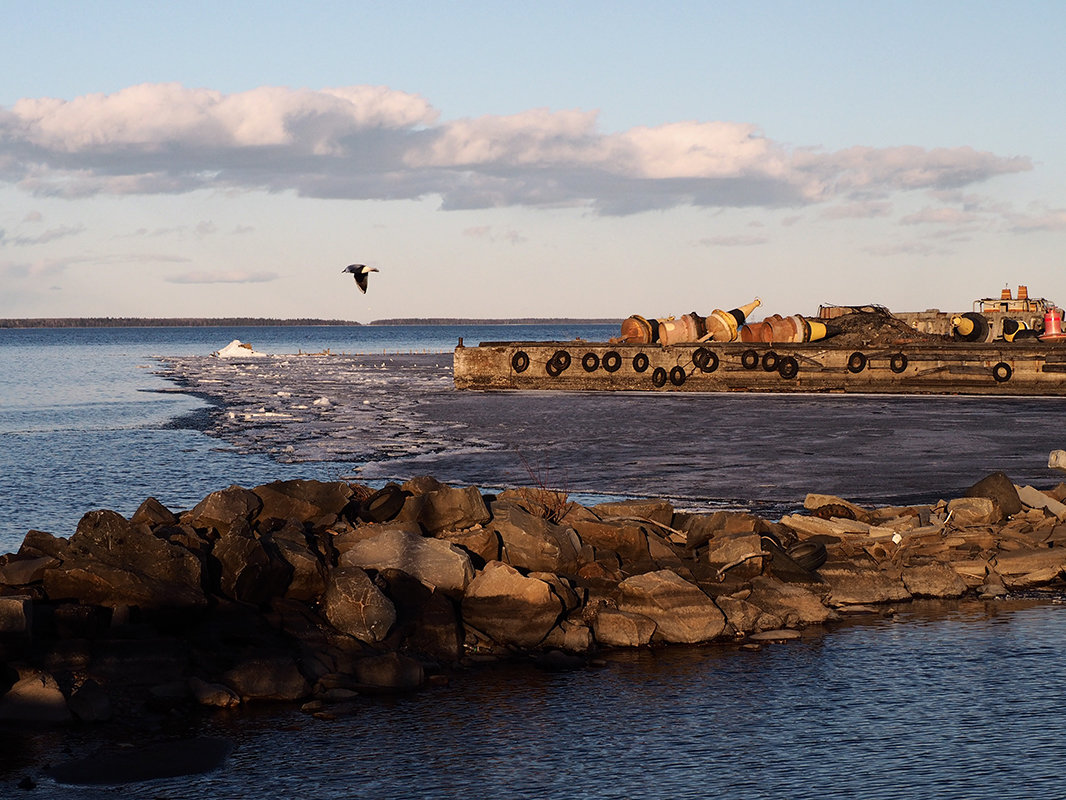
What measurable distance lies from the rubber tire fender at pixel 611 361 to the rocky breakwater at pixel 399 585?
115ft

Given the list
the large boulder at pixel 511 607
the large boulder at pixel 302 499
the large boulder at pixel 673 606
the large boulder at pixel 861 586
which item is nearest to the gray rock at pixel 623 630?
the large boulder at pixel 673 606

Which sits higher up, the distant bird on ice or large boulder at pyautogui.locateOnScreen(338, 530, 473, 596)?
the distant bird on ice

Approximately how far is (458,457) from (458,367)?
27106 millimetres

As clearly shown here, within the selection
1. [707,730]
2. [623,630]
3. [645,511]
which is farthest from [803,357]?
[707,730]

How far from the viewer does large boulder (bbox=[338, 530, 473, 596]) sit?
11.4m

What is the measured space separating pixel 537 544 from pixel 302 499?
2836 mm

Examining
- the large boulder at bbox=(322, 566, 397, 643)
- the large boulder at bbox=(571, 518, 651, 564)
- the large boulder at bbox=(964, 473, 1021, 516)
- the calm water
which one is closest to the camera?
the calm water

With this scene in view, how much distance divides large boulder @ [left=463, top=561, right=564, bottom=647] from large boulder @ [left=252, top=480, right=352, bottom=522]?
2528 millimetres

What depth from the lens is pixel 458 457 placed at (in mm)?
26156

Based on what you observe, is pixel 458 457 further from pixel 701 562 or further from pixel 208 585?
pixel 208 585

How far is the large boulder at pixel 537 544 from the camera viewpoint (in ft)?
40.3

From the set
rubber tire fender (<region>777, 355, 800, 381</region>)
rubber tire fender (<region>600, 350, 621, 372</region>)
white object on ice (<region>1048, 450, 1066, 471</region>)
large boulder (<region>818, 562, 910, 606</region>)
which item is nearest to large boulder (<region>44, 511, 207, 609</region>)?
large boulder (<region>818, 562, 910, 606</region>)

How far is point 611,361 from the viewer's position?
50.0 m

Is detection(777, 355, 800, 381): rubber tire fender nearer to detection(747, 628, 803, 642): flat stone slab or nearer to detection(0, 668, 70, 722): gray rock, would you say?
detection(747, 628, 803, 642): flat stone slab
